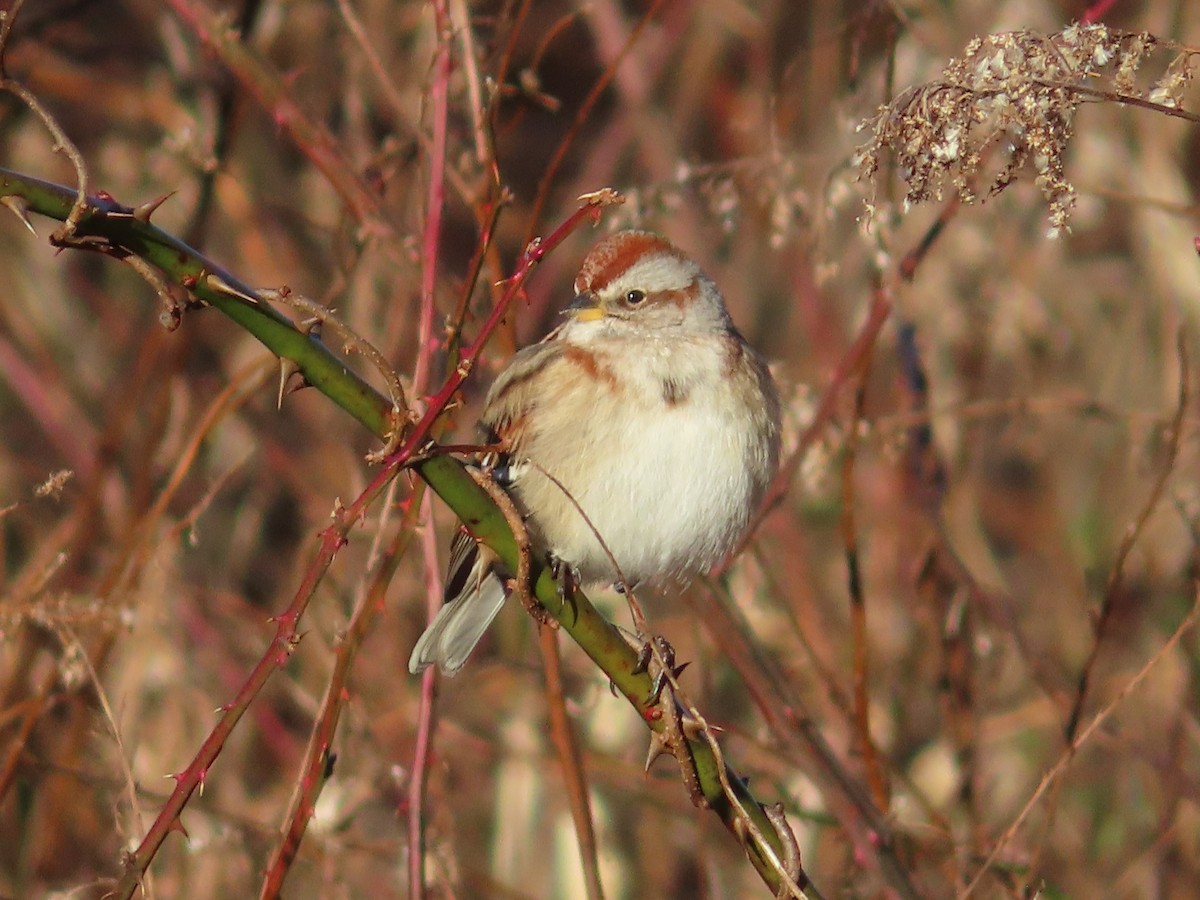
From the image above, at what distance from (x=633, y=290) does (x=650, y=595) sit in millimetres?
1959

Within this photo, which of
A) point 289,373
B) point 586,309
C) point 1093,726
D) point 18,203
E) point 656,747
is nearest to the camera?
point 18,203

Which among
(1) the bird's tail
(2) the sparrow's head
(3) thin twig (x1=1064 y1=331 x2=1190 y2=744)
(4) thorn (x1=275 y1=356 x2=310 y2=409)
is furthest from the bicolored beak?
(4) thorn (x1=275 y1=356 x2=310 y2=409)

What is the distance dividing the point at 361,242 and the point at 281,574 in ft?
8.01

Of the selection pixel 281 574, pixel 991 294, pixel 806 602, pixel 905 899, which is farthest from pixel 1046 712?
pixel 281 574

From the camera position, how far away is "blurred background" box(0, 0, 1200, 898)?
3.31 meters

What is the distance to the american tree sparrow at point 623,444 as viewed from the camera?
2.73m

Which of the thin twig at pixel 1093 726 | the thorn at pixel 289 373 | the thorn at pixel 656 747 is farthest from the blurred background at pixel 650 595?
A: the thorn at pixel 289 373

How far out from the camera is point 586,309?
9.69 ft

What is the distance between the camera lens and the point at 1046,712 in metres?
4.44

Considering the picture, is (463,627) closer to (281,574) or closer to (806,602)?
(806,602)

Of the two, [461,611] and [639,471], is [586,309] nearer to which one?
[639,471]

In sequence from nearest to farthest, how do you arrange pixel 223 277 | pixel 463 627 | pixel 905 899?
pixel 223 277 < pixel 905 899 < pixel 463 627

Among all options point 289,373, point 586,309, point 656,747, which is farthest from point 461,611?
point 289,373

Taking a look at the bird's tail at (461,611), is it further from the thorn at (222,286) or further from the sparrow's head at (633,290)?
the thorn at (222,286)
